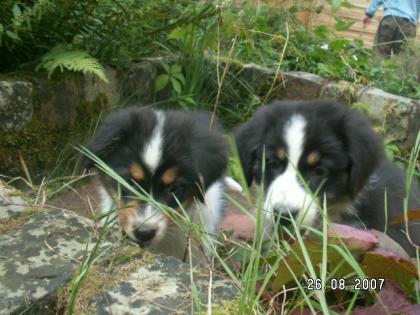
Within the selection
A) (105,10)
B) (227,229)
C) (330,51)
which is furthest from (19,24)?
(330,51)

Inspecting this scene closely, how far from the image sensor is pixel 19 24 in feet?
13.5

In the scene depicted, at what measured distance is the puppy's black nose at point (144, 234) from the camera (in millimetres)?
2813

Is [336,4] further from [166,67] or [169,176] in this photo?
[169,176]

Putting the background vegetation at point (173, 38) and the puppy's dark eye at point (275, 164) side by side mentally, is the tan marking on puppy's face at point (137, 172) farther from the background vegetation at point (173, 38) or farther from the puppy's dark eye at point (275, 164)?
the background vegetation at point (173, 38)

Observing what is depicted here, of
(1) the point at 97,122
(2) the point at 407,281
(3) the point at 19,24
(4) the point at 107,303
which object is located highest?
(3) the point at 19,24

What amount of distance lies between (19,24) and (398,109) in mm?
3443

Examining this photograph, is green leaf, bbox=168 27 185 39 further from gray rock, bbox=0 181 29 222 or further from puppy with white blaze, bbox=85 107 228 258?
gray rock, bbox=0 181 29 222

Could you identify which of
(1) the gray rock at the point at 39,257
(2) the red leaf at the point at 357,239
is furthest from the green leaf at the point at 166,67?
(2) the red leaf at the point at 357,239

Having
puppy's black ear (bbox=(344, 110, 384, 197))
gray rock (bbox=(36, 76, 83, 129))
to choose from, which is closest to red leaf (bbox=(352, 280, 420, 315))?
puppy's black ear (bbox=(344, 110, 384, 197))

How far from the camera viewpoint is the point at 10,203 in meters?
2.42

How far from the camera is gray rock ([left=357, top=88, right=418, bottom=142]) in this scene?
557 cm

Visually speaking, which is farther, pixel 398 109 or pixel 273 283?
pixel 398 109

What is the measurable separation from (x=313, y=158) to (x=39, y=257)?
1652 mm

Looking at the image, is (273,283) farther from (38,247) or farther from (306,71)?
(306,71)
